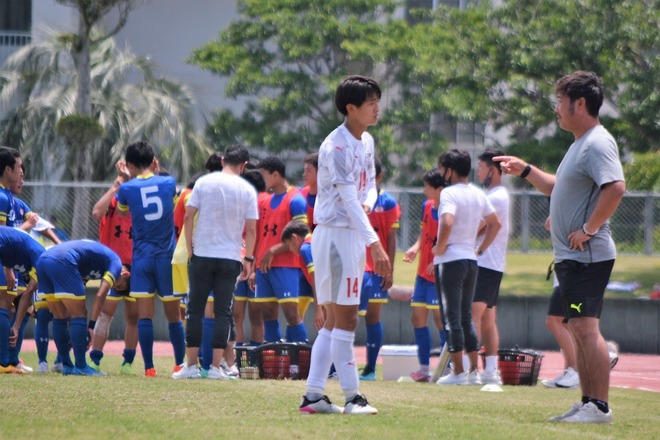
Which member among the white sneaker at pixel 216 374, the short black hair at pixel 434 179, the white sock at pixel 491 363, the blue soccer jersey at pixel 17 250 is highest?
the short black hair at pixel 434 179

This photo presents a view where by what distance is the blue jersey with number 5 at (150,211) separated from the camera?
1195cm

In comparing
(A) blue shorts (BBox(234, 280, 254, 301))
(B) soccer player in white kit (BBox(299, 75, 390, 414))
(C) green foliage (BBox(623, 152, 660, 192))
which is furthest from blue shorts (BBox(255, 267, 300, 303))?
(C) green foliage (BBox(623, 152, 660, 192))

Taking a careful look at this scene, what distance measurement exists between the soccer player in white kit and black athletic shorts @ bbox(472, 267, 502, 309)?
459 centimetres

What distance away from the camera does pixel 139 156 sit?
39.5 ft

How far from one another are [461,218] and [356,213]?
406cm

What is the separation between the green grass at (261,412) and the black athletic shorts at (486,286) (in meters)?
1.82

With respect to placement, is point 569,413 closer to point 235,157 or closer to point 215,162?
point 235,157

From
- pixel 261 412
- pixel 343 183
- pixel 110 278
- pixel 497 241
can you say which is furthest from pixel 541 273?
pixel 343 183

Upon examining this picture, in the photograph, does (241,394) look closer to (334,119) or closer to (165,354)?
(165,354)

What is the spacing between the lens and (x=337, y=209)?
7.82 meters

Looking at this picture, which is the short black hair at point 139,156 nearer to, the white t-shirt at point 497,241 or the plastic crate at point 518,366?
the white t-shirt at point 497,241

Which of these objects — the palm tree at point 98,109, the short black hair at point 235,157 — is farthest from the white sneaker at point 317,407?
the palm tree at point 98,109

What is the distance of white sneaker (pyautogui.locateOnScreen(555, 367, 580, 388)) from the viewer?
11.8 m

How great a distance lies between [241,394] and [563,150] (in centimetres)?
1874
